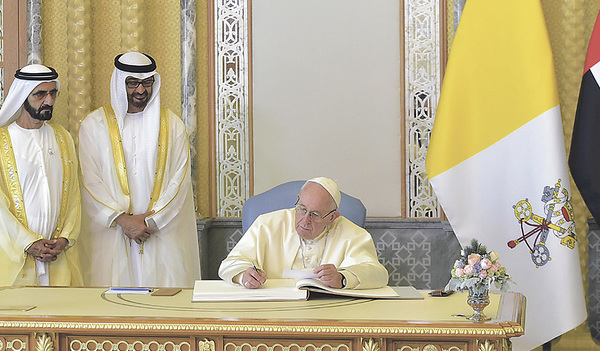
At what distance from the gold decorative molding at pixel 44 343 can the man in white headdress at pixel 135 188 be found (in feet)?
5.80

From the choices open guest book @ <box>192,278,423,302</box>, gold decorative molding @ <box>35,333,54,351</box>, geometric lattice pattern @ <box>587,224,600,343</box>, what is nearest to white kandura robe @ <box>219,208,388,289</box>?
open guest book @ <box>192,278,423,302</box>

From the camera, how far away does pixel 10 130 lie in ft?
14.3

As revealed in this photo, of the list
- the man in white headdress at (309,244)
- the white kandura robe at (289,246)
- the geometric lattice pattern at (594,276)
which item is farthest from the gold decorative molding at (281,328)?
the geometric lattice pattern at (594,276)

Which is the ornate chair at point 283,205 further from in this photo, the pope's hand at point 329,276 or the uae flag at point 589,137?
the uae flag at point 589,137

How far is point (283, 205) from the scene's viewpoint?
14.0 feet

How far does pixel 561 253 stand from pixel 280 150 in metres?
1.99

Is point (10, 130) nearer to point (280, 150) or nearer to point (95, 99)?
point (95, 99)

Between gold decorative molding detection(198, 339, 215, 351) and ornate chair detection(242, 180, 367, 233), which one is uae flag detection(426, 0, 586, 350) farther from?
gold decorative molding detection(198, 339, 215, 351)

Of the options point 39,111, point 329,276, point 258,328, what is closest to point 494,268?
point 329,276

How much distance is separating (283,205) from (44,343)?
1809 millimetres

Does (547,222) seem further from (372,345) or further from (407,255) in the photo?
(372,345)

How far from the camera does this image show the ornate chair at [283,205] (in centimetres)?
419

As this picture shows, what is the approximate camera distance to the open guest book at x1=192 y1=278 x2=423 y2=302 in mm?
3037

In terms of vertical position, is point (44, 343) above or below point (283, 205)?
below
